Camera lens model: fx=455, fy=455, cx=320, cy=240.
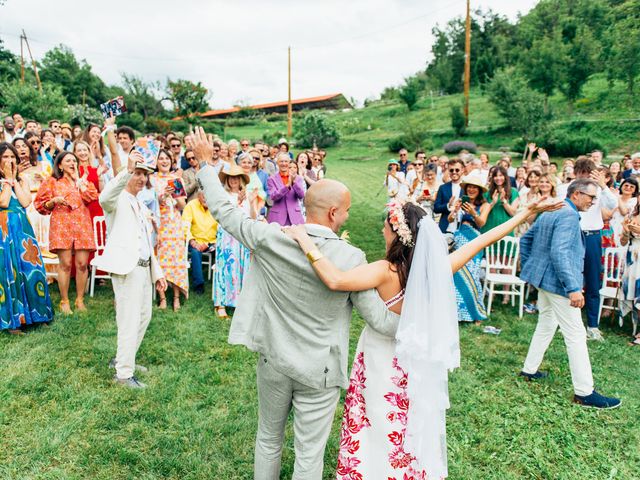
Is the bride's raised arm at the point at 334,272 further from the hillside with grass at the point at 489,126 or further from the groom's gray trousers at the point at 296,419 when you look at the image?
the hillside with grass at the point at 489,126

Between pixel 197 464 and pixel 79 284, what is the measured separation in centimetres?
388

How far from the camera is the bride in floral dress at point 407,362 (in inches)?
99.9

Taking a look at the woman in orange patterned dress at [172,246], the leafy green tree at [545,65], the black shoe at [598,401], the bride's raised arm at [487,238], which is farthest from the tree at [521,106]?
the bride's raised arm at [487,238]

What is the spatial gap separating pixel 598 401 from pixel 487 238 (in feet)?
8.65

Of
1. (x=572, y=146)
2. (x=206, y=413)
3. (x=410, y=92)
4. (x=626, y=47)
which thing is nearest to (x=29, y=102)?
(x=410, y=92)

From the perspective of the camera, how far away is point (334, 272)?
229 centimetres

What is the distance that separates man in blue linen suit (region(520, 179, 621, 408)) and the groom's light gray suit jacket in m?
2.49

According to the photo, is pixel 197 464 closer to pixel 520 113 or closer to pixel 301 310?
pixel 301 310

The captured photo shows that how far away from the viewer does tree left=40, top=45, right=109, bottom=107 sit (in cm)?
5394

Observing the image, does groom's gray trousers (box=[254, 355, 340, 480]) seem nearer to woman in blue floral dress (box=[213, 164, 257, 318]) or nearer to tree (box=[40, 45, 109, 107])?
woman in blue floral dress (box=[213, 164, 257, 318])

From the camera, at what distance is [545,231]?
450 cm

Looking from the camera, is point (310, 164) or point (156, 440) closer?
point (156, 440)

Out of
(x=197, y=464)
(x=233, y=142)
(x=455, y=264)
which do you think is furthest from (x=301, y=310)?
(x=233, y=142)

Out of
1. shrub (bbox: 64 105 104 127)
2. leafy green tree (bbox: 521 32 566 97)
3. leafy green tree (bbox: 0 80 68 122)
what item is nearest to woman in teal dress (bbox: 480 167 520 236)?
leafy green tree (bbox: 521 32 566 97)
